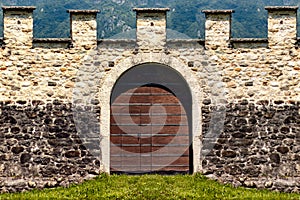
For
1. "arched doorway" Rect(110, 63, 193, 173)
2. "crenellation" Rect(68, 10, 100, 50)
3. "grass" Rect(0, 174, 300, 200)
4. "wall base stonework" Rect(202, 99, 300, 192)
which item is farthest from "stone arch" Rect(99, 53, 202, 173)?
"crenellation" Rect(68, 10, 100, 50)

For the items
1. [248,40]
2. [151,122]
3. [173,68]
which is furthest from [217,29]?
[151,122]

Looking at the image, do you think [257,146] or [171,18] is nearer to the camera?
[257,146]

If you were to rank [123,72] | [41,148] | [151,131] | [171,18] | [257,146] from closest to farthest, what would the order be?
[41,148] < [257,146] < [123,72] < [151,131] < [171,18]

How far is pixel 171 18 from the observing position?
240 feet

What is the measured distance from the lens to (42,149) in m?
13.8

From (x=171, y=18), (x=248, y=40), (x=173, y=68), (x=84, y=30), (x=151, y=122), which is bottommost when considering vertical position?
(x=151, y=122)

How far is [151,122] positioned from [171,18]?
5948cm

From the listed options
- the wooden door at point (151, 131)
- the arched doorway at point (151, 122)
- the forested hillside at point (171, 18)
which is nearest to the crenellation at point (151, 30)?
the arched doorway at point (151, 122)

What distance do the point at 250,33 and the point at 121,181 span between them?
52012mm

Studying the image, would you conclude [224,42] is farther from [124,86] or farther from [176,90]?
[124,86]

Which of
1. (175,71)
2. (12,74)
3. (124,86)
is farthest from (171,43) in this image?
(12,74)

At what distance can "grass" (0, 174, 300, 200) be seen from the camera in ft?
39.0

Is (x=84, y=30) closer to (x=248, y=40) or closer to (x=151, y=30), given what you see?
(x=151, y=30)

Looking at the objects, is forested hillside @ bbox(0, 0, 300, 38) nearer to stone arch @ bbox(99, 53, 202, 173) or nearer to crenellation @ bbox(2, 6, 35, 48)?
crenellation @ bbox(2, 6, 35, 48)
